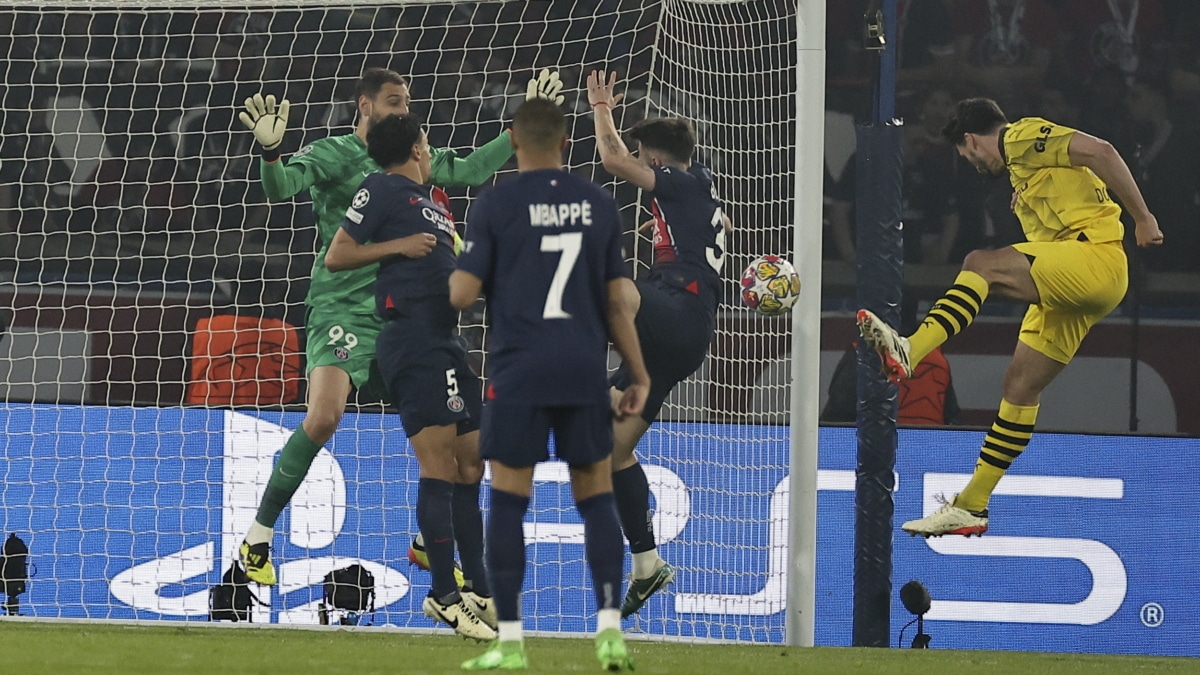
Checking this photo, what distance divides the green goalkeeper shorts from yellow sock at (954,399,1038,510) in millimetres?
2592

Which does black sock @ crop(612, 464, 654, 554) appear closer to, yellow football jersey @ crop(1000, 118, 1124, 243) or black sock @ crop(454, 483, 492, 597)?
black sock @ crop(454, 483, 492, 597)

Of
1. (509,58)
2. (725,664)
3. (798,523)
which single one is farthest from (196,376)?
(725,664)

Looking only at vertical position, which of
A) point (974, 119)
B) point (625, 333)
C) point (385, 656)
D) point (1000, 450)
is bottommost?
point (385, 656)

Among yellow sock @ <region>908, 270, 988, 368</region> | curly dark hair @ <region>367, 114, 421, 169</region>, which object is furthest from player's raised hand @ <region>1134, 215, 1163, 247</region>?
curly dark hair @ <region>367, 114, 421, 169</region>

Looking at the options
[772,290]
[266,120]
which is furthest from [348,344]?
[772,290]

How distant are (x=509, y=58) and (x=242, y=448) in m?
3.02

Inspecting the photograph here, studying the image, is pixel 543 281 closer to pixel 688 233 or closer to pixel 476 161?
pixel 688 233

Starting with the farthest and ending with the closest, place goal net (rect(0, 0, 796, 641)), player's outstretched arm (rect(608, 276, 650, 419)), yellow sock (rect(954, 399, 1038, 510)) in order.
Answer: goal net (rect(0, 0, 796, 641))
yellow sock (rect(954, 399, 1038, 510))
player's outstretched arm (rect(608, 276, 650, 419))

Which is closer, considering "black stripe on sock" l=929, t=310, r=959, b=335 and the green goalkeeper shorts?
"black stripe on sock" l=929, t=310, r=959, b=335

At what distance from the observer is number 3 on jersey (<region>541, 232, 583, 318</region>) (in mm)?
4855

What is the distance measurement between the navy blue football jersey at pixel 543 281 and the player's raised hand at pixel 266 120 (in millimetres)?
2317

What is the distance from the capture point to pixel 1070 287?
6.90m

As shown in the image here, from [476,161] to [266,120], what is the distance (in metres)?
0.94

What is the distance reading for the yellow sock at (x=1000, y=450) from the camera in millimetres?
7305
